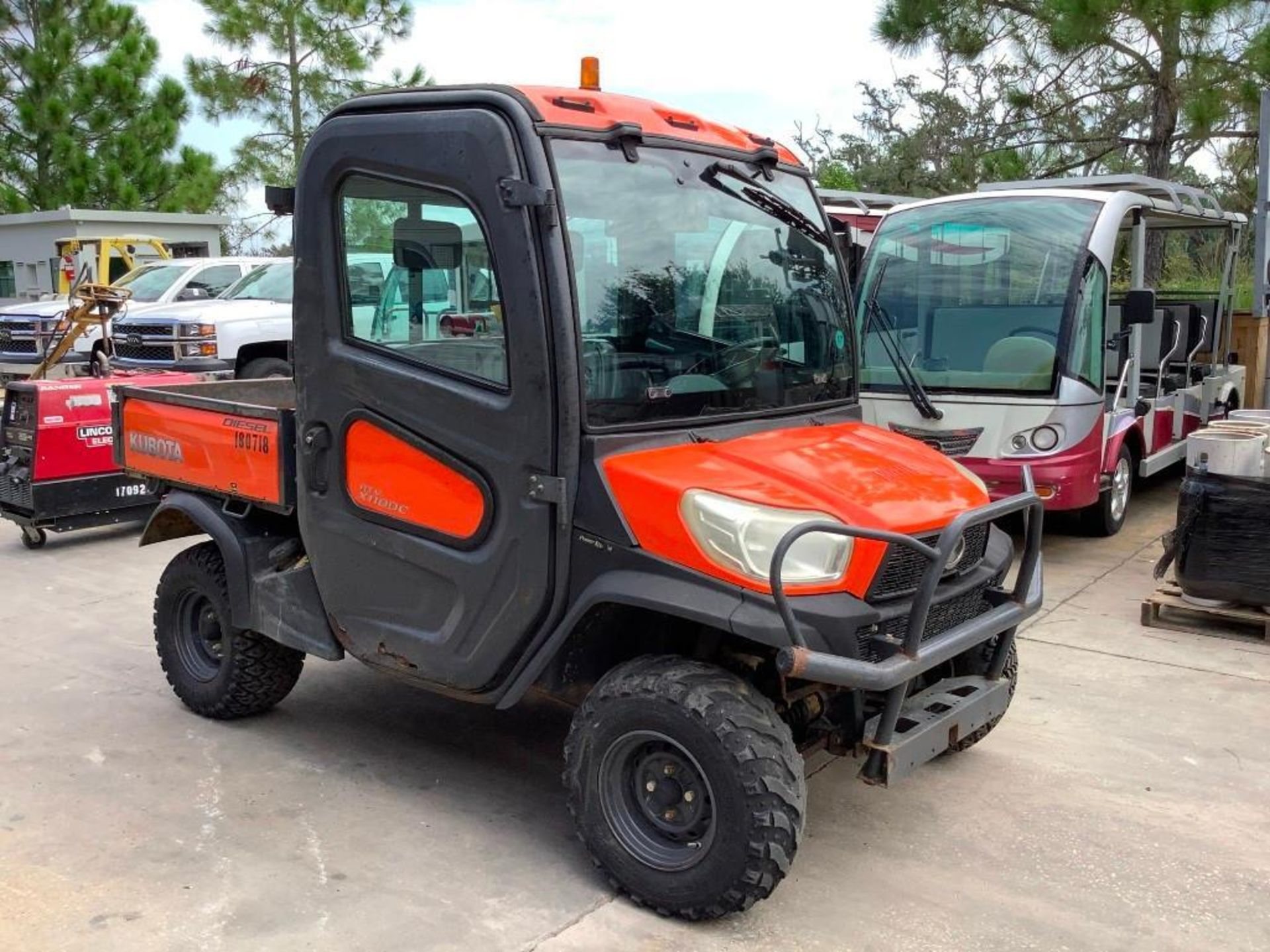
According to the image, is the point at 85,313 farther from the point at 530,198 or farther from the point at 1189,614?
the point at 1189,614

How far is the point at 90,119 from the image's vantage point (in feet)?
83.6

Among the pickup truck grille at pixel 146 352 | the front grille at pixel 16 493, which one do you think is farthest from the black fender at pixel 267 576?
the pickup truck grille at pixel 146 352

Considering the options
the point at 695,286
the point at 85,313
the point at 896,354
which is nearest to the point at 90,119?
the point at 85,313

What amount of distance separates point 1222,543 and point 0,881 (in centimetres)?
549

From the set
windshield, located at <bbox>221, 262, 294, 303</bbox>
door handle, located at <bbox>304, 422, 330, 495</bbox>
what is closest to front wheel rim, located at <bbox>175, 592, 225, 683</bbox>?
door handle, located at <bbox>304, 422, 330, 495</bbox>

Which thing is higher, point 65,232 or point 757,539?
point 65,232

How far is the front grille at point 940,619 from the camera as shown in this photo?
10.7 ft

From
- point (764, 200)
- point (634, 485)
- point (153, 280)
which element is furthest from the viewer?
point (153, 280)

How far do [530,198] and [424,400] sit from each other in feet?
2.48

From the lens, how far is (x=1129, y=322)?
7676 millimetres

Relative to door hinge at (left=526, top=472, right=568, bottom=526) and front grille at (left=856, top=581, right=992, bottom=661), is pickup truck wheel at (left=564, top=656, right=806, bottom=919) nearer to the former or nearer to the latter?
front grille at (left=856, top=581, right=992, bottom=661)

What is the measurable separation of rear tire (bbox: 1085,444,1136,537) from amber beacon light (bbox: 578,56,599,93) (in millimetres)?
5382

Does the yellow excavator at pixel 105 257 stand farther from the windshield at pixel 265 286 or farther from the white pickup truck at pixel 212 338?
the white pickup truck at pixel 212 338

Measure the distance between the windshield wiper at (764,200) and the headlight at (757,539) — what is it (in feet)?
3.87
